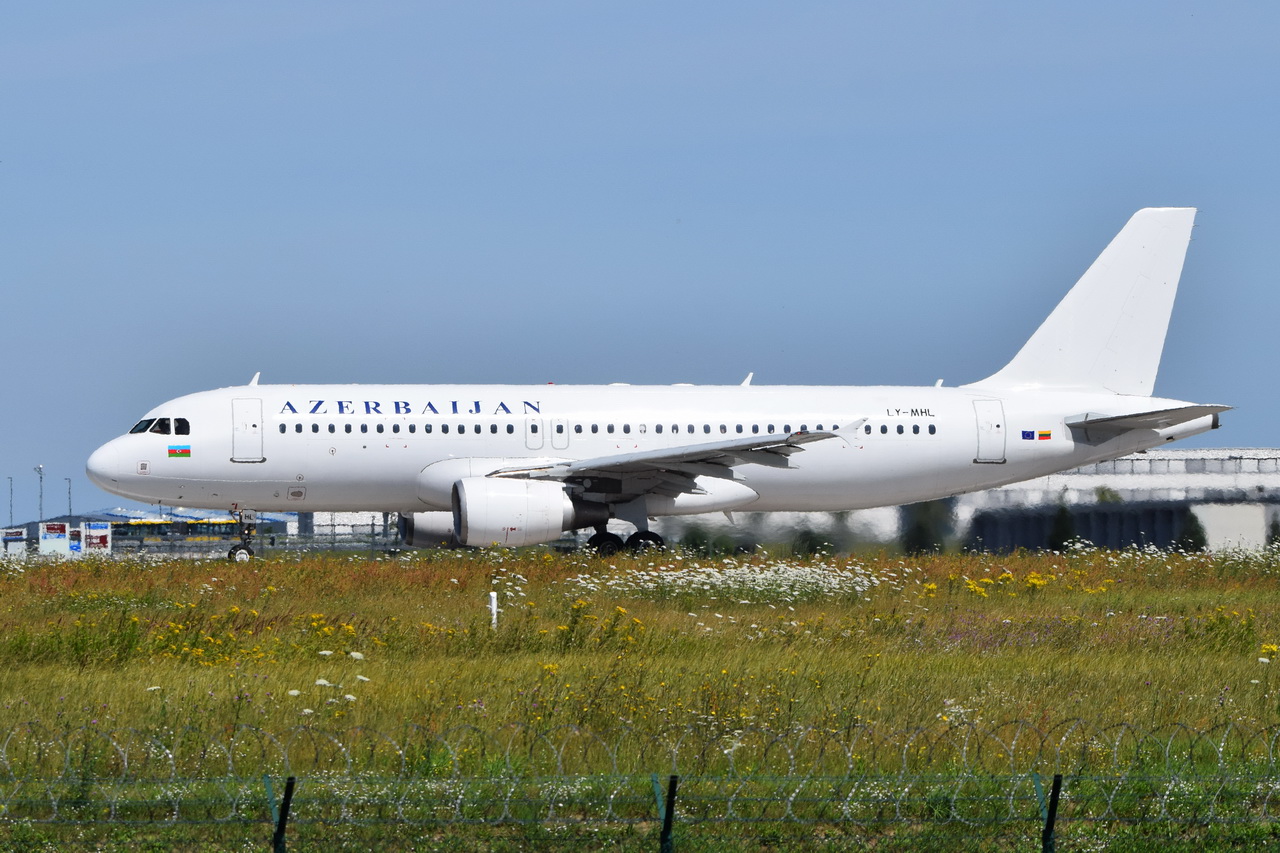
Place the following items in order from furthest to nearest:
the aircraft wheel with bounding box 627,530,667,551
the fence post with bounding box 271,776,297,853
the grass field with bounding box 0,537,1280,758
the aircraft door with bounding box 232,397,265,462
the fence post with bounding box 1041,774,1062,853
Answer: the aircraft wheel with bounding box 627,530,667,551, the aircraft door with bounding box 232,397,265,462, the grass field with bounding box 0,537,1280,758, the fence post with bounding box 1041,774,1062,853, the fence post with bounding box 271,776,297,853

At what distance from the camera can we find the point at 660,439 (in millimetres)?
30422

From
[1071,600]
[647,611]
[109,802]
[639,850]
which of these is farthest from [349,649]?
[1071,600]

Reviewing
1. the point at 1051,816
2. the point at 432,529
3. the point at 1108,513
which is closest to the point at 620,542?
the point at 432,529

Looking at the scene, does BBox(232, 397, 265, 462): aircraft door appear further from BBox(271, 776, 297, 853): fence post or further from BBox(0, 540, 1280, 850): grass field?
BBox(271, 776, 297, 853): fence post

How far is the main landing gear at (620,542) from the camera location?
29.3 m

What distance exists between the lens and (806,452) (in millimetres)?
30734

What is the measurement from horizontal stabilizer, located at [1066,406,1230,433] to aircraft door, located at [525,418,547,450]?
1147 cm

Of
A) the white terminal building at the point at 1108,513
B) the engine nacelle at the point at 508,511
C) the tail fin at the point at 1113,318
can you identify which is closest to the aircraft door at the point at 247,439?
the engine nacelle at the point at 508,511

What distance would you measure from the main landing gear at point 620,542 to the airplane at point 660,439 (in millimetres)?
47

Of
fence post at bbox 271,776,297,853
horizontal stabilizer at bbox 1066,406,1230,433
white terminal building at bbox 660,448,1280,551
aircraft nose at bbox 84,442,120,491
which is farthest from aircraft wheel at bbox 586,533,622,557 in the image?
fence post at bbox 271,776,297,853

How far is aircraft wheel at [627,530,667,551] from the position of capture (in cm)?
2928

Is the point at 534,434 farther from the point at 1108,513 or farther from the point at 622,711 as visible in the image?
the point at 622,711

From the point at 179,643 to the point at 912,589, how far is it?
12.0 meters

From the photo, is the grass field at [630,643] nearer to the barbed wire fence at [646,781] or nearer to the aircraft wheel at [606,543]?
the barbed wire fence at [646,781]
